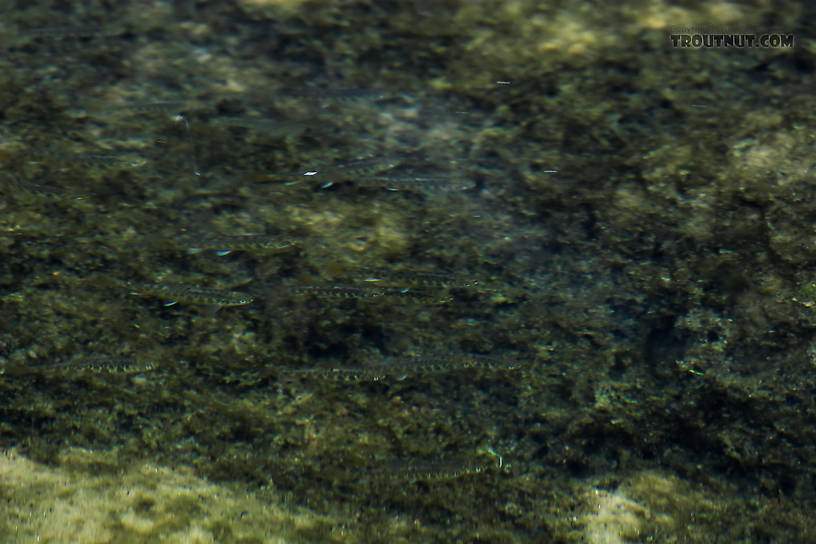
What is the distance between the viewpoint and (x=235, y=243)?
356 cm

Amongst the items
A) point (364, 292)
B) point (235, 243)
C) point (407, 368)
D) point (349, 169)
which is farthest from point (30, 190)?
point (407, 368)

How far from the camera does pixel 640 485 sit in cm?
343

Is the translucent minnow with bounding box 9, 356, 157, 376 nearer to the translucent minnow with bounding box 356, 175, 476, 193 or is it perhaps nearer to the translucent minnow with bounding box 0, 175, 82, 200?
the translucent minnow with bounding box 0, 175, 82, 200

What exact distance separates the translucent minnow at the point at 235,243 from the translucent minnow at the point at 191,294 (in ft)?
0.76

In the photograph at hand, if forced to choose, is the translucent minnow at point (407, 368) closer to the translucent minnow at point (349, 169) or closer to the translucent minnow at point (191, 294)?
the translucent minnow at point (191, 294)

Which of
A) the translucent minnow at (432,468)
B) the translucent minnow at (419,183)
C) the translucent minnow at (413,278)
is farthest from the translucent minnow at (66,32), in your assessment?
the translucent minnow at (432,468)

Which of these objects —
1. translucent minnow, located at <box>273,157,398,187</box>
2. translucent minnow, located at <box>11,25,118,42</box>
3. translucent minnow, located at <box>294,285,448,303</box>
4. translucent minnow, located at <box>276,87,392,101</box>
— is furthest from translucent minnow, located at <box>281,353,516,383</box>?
translucent minnow, located at <box>11,25,118,42</box>

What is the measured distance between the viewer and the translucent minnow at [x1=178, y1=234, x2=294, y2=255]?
140 inches

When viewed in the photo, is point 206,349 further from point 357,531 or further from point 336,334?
point 357,531

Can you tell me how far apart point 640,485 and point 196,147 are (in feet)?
10.2

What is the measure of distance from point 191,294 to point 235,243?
40 cm

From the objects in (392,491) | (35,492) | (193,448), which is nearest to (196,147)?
(193,448)

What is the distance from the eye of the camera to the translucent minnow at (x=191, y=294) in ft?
11.8

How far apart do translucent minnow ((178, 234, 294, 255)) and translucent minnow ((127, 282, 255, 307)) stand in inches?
9.2
